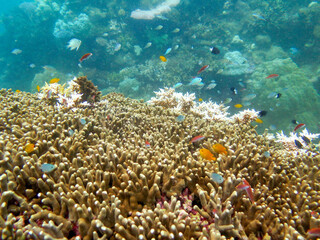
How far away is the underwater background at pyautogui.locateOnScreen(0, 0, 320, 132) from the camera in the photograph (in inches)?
558

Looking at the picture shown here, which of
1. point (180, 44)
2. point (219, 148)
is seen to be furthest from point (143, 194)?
point (180, 44)

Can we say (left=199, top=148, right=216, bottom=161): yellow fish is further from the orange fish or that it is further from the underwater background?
the underwater background

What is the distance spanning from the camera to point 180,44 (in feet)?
53.3

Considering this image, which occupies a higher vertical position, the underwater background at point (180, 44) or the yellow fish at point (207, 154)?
the underwater background at point (180, 44)

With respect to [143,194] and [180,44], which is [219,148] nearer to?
[143,194]

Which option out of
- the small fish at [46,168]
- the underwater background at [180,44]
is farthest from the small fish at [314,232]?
the underwater background at [180,44]

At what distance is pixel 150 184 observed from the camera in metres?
2.32

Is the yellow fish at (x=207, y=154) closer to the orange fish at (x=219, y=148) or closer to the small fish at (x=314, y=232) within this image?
the orange fish at (x=219, y=148)

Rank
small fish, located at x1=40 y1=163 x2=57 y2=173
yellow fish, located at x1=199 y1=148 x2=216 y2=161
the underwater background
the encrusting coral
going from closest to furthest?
the encrusting coral
small fish, located at x1=40 y1=163 x2=57 y2=173
yellow fish, located at x1=199 y1=148 x2=216 y2=161
the underwater background

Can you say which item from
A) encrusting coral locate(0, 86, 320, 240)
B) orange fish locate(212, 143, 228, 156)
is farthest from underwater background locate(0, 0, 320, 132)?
encrusting coral locate(0, 86, 320, 240)

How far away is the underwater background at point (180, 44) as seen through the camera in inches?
558

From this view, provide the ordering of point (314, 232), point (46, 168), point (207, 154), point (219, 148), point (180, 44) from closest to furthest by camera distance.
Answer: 1. point (314, 232)
2. point (46, 168)
3. point (207, 154)
4. point (219, 148)
5. point (180, 44)

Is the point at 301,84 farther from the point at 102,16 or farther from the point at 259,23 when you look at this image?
the point at 102,16

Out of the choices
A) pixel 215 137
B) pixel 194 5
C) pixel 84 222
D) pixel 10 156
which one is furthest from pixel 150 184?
pixel 194 5
